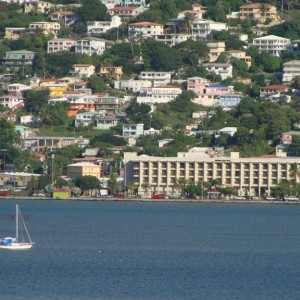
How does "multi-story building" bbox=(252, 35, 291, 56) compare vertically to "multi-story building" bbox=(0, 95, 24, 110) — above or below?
above

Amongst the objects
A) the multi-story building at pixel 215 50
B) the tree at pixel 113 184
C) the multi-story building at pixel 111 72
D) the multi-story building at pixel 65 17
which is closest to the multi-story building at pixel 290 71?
the multi-story building at pixel 215 50

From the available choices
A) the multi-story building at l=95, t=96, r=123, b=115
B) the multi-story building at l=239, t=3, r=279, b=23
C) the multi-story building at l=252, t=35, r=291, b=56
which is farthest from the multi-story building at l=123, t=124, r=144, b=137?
the multi-story building at l=239, t=3, r=279, b=23

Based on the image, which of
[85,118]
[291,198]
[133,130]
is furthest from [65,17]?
[291,198]

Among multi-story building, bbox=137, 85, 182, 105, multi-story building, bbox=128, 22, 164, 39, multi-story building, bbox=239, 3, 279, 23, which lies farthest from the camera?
multi-story building, bbox=239, 3, 279, 23

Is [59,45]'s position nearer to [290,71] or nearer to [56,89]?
[56,89]

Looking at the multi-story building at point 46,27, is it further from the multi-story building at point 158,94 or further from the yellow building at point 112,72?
Answer: the multi-story building at point 158,94

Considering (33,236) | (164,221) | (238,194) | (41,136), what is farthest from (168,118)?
(33,236)

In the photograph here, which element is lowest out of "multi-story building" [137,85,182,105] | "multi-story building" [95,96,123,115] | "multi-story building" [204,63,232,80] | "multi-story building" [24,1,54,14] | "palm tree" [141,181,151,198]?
"palm tree" [141,181,151,198]

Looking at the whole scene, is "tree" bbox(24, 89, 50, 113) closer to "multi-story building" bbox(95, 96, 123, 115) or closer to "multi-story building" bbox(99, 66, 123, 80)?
"multi-story building" bbox(95, 96, 123, 115)
